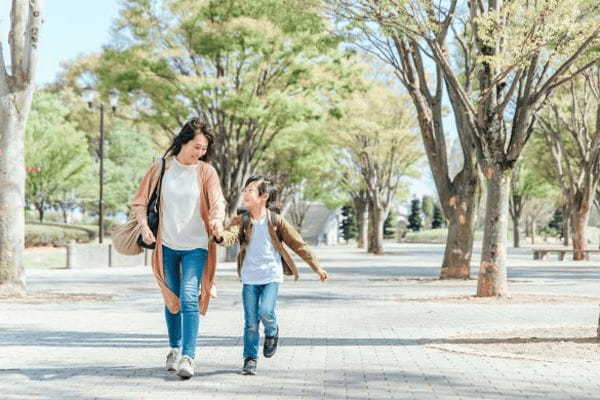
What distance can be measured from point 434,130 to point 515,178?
41.6 m

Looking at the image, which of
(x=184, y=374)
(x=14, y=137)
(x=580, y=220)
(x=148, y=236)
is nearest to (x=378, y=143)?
(x=580, y=220)

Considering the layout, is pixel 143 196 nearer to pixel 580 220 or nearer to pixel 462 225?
pixel 462 225

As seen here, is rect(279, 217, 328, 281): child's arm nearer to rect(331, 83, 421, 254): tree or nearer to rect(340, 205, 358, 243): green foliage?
rect(331, 83, 421, 254): tree

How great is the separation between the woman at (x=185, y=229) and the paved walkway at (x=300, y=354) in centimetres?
41

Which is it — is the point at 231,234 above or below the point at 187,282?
above

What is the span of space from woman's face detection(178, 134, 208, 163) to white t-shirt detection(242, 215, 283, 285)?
0.63m

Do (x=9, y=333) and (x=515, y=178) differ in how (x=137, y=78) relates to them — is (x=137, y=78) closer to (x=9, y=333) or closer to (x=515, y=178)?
(x=9, y=333)

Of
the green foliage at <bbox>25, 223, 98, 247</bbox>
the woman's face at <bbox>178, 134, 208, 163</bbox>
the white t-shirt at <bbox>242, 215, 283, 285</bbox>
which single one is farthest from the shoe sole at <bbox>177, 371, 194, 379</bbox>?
the green foliage at <bbox>25, 223, 98, 247</bbox>

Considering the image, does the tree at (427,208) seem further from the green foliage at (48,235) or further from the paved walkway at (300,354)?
the paved walkway at (300,354)

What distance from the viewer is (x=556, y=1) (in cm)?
1230

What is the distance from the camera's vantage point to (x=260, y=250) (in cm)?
680

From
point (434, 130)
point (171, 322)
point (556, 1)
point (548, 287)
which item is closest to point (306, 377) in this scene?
point (171, 322)

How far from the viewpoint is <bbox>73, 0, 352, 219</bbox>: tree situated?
23734 millimetres

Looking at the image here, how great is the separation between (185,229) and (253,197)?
1.89 ft
